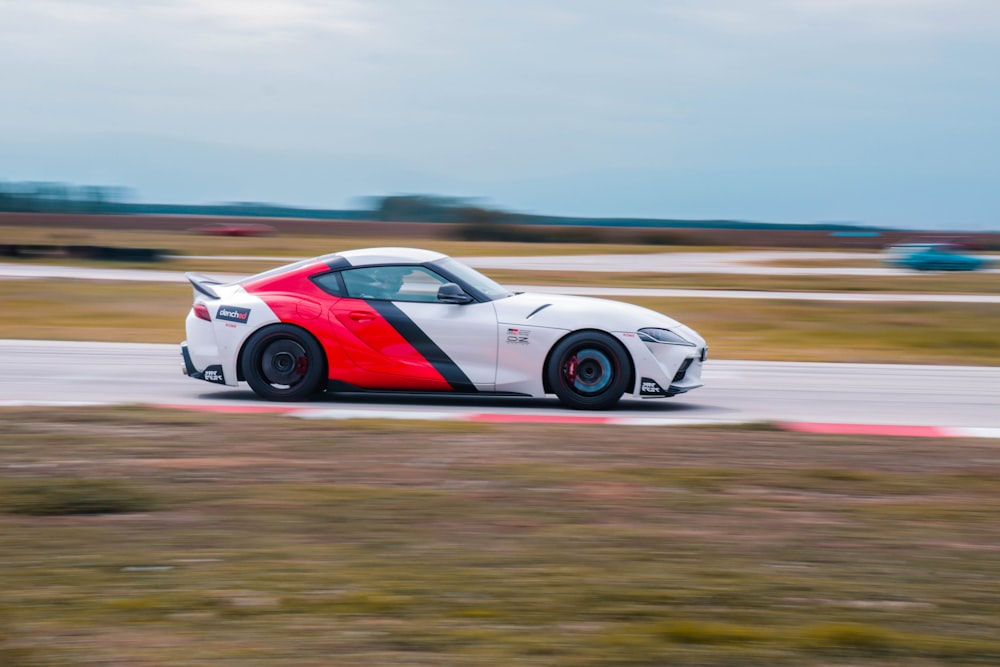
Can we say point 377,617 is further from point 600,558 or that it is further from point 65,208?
point 65,208

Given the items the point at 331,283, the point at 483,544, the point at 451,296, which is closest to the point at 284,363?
the point at 331,283

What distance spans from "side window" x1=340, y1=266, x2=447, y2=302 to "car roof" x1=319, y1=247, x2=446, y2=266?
0.22 feet

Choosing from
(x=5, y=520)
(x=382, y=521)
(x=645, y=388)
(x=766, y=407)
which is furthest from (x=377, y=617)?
(x=766, y=407)

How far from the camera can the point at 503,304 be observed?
29.8ft

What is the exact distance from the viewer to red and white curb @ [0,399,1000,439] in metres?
8.20

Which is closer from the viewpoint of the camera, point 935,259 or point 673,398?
point 673,398

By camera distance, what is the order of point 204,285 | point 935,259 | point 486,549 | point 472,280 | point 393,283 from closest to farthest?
point 486,549, point 393,283, point 472,280, point 204,285, point 935,259

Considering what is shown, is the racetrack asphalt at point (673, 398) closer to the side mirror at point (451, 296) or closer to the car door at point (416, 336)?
the car door at point (416, 336)

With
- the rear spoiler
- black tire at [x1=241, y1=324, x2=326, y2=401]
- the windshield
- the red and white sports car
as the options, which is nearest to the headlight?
the red and white sports car

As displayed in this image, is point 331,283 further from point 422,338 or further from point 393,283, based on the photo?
point 422,338

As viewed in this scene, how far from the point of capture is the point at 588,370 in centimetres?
902

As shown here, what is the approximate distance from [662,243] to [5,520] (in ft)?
194

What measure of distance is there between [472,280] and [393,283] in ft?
2.26

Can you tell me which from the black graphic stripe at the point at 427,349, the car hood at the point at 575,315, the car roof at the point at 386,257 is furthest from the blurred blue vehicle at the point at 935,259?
the black graphic stripe at the point at 427,349
